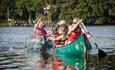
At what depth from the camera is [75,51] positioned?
3400cm

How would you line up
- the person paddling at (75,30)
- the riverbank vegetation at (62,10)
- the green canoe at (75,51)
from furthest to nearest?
1. the riverbank vegetation at (62,10)
2. the person paddling at (75,30)
3. the green canoe at (75,51)

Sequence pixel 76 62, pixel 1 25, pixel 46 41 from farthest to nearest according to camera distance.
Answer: pixel 1 25 < pixel 46 41 < pixel 76 62

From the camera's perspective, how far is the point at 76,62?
30.5 meters

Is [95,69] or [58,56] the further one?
[58,56]

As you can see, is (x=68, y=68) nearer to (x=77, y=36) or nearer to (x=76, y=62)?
(x=76, y=62)

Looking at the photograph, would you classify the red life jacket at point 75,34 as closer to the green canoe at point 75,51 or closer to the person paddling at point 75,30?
the person paddling at point 75,30

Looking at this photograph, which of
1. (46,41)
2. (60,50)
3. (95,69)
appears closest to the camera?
(95,69)

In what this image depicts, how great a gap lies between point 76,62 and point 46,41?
1070cm

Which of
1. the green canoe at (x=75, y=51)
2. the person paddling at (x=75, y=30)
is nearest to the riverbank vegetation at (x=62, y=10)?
the green canoe at (x=75, y=51)

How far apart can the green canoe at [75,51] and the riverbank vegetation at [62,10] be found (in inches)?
3718

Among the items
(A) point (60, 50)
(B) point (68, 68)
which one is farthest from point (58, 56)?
(B) point (68, 68)

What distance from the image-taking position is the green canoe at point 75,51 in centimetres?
3162

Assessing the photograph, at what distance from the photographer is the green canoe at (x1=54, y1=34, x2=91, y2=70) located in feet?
104

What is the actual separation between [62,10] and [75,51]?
10616cm
